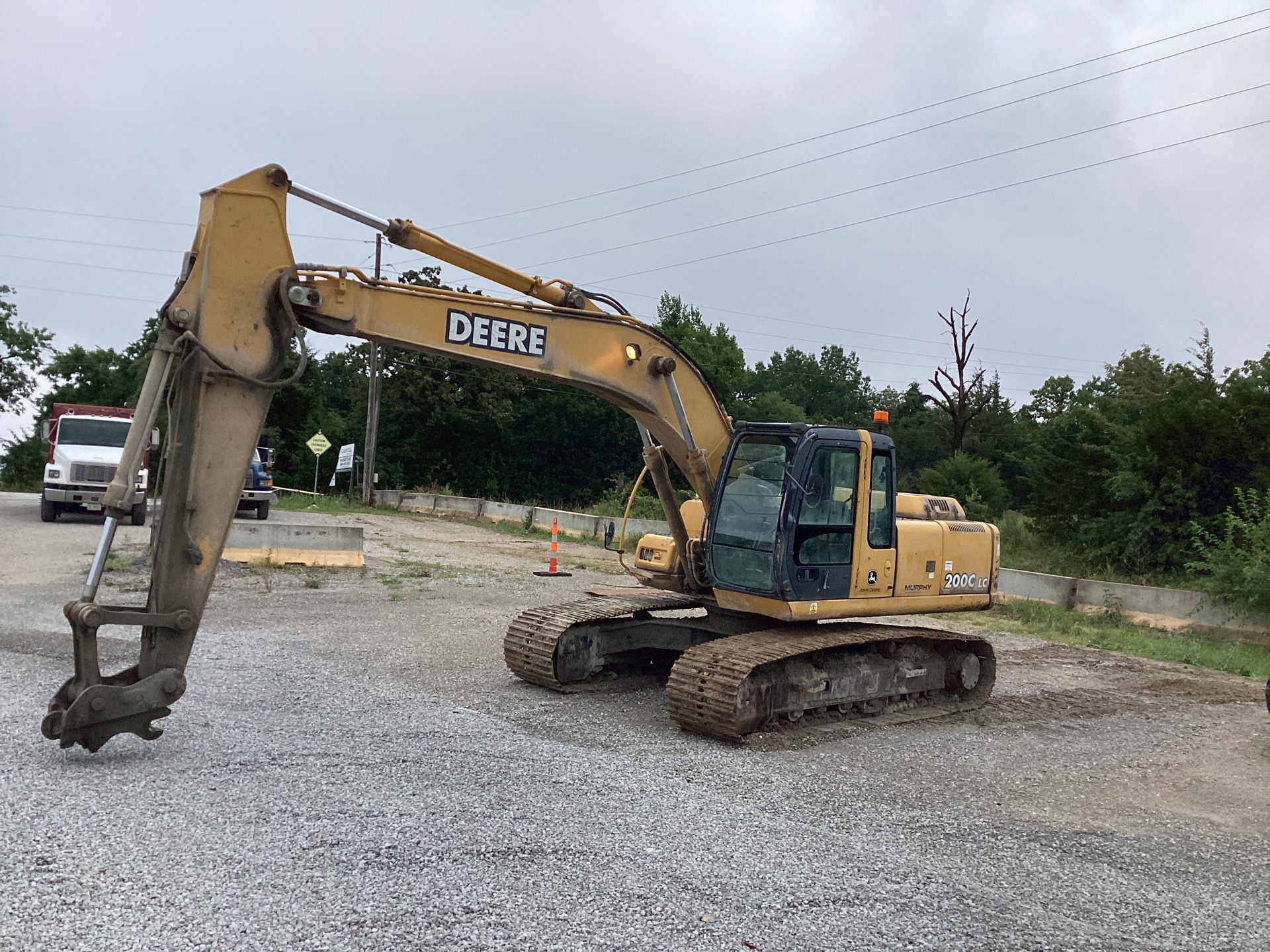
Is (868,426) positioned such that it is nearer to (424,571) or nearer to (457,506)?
(457,506)

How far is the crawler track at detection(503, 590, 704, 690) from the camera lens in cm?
881

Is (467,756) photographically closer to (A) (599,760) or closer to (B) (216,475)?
(A) (599,760)

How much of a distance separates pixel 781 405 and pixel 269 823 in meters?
55.0

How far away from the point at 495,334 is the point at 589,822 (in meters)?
3.40

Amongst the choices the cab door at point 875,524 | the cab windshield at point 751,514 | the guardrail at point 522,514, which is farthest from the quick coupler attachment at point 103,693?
the guardrail at point 522,514

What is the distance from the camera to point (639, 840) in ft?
17.6

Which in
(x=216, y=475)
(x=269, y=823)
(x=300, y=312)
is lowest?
(x=269, y=823)

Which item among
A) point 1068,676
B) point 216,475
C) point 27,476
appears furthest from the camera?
point 27,476

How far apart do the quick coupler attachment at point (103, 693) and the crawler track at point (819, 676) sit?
11.0ft

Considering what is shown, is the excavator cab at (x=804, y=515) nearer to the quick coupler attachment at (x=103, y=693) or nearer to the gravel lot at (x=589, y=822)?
the gravel lot at (x=589, y=822)

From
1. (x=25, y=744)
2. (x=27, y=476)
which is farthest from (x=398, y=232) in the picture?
(x=27, y=476)

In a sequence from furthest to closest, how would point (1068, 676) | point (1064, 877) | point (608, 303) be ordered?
point (1068, 676) < point (608, 303) < point (1064, 877)

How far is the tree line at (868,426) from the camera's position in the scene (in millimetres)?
17500

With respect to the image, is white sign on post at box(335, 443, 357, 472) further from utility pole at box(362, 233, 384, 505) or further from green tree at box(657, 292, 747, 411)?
green tree at box(657, 292, 747, 411)
